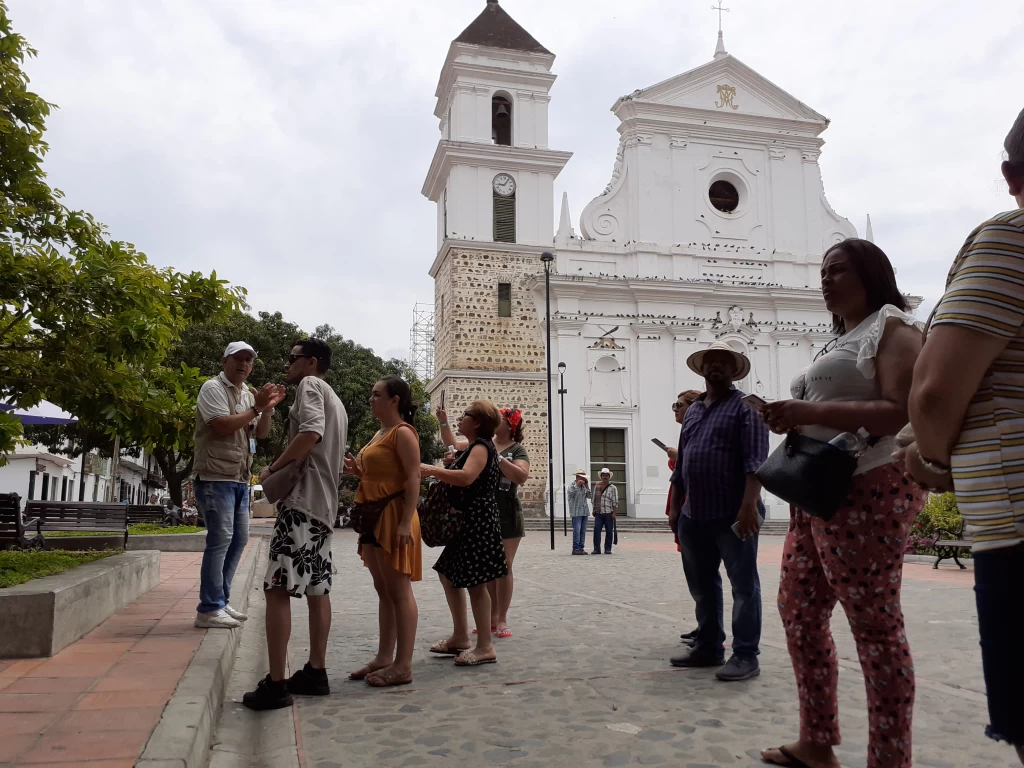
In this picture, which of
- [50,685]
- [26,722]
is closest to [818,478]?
[26,722]

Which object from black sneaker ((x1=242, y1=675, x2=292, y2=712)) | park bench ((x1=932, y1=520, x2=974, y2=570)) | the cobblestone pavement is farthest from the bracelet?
park bench ((x1=932, y1=520, x2=974, y2=570))

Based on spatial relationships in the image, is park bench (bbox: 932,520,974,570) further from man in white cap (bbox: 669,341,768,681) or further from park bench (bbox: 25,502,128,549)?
park bench (bbox: 25,502,128,549)

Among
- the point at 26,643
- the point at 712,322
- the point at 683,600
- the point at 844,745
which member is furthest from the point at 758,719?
the point at 712,322

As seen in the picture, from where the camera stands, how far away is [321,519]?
3.93m

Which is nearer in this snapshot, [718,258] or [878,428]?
[878,428]

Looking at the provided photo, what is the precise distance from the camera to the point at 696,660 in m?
4.66

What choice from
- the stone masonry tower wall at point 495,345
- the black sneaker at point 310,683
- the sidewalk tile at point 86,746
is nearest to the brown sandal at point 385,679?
the black sneaker at point 310,683

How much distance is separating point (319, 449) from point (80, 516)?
6.87 metres

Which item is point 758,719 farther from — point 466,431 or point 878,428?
point 466,431

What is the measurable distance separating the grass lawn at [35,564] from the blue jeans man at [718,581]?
361cm

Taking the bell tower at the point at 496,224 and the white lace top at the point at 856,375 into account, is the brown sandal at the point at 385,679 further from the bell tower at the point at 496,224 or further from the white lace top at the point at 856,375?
the bell tower at the point at 496,224

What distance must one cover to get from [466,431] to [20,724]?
2.46m

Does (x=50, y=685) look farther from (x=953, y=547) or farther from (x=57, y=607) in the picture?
(x=953, y=547)

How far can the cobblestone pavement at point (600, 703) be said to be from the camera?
3.17 metres
